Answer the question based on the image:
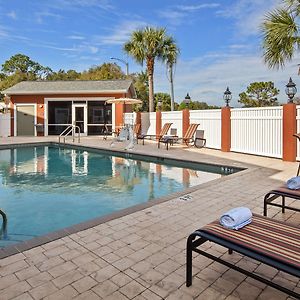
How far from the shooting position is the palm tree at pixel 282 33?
8.43 metres

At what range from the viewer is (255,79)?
30203 mm

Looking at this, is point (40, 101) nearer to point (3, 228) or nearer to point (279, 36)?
point (279, 36)

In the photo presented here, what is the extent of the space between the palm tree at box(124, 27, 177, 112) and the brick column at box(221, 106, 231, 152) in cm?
1042

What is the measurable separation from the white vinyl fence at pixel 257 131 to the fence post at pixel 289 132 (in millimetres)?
250

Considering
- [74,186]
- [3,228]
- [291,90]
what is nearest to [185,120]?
[291,90]

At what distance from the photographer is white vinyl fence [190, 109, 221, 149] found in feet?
42.5

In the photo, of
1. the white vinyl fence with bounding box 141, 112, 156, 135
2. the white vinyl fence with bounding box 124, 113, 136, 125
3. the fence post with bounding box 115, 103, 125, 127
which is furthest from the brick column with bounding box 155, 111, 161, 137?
the fence post with bounding box 115, 103, 125, 127

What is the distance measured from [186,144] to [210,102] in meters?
20.0

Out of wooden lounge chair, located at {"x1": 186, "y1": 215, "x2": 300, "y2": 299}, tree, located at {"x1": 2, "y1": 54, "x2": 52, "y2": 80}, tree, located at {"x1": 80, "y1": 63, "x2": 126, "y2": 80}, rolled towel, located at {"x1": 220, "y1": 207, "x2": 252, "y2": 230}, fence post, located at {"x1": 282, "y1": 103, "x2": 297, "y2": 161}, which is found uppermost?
tree, located at {"x1": 2, "y1": 54, "x2": 52, "y2": 80}

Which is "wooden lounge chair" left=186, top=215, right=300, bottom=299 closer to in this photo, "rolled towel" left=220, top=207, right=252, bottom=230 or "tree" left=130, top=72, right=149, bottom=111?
"rolled towel" left=220, top=207, right=252, bottom=230

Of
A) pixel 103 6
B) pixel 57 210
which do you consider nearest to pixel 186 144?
pixel 103 6

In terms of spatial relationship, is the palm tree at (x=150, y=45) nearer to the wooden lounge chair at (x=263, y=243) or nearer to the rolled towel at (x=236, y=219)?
the rolled towel at (x=236, y=219)

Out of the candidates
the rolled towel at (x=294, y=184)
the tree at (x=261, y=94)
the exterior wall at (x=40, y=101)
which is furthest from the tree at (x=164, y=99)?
the rolled towel at (x=294, y=184)

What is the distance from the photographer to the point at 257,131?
424 inches
